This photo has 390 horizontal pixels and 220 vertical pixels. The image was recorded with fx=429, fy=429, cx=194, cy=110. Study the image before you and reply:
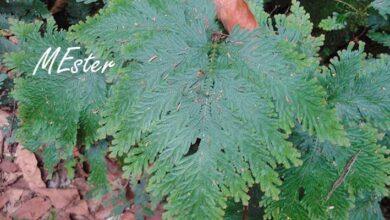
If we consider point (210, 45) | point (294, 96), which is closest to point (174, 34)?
point (210, 45)

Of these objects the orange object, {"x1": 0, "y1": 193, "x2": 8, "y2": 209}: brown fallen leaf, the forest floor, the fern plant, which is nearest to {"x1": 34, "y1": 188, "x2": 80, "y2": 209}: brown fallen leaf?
the forest floor

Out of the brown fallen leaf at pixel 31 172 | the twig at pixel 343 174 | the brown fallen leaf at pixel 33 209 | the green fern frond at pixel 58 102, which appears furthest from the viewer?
the brown fallen leaf at pixel 31 172

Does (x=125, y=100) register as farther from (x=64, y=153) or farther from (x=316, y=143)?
(x=64, y=153)

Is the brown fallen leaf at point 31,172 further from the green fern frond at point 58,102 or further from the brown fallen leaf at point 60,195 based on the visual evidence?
the green fern frond at point 58,102

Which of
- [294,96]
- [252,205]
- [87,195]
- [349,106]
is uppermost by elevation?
[294,96]

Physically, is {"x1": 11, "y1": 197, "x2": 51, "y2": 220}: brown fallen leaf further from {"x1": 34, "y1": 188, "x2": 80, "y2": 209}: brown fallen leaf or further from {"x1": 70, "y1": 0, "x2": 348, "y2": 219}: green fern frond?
{"x1": 70, "y1": 0, "x2": 348, "y2": 219}: green fern frond

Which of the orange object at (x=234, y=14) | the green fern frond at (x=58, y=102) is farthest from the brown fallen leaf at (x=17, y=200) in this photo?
the orange object at (x=234, y=14)
